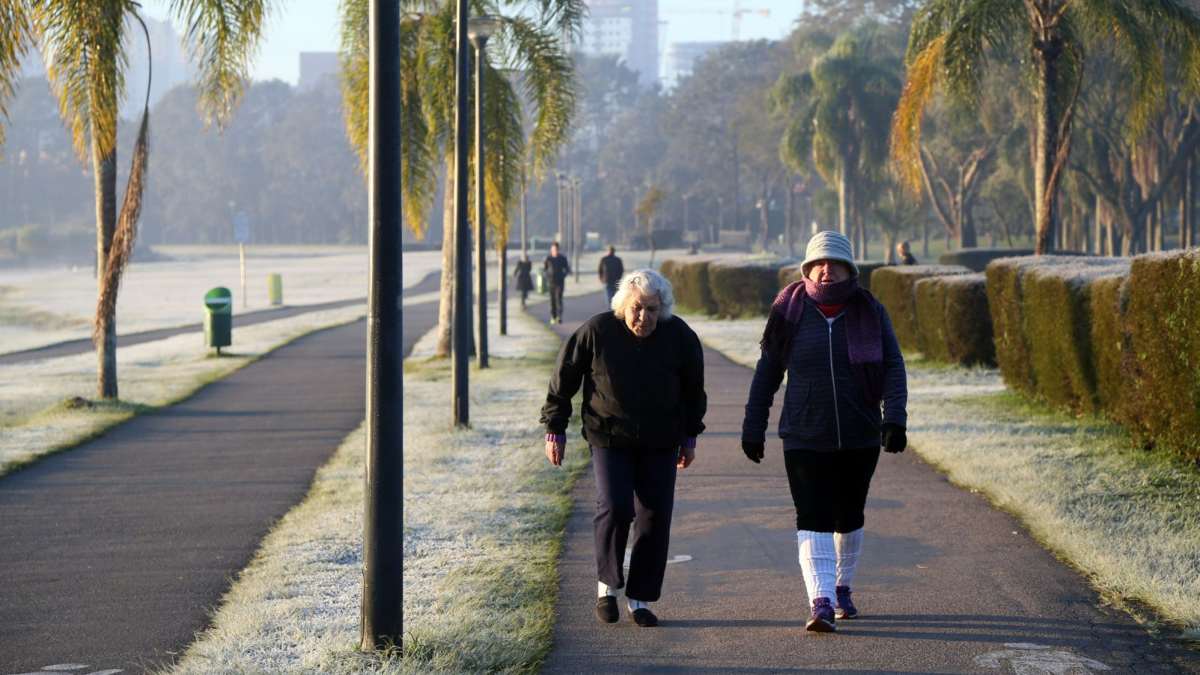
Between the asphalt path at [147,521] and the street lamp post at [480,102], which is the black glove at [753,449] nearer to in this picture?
the asphalt path at [147,521]

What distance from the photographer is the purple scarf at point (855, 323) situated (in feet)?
21.2

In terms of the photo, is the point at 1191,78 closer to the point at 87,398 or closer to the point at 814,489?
the point at 87,398

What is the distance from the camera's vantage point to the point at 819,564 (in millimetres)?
6527

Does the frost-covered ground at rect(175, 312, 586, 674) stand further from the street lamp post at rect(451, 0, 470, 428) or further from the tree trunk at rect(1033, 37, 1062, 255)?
the tree trunk at rect(1033, 37, 1062, 255)

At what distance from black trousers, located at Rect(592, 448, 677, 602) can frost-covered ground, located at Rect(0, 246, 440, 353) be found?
30.9m

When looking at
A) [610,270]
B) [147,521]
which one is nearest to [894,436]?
[147,521]

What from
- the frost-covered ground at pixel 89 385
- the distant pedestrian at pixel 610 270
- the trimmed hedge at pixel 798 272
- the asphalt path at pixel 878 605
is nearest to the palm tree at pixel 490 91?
the frost-covered ground at pixel 89 385

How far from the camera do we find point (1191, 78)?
1966 centimetres

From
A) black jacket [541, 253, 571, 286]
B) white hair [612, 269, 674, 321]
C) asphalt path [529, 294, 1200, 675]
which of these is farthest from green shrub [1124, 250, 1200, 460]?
black jacket [541, 253, 571, 286]

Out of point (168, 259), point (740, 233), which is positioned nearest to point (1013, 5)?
point (740, 233)

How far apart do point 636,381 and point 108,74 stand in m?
9.60

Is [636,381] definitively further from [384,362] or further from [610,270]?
[610,270]

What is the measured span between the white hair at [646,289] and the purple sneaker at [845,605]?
1366mm

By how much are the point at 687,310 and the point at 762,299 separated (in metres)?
5.59
